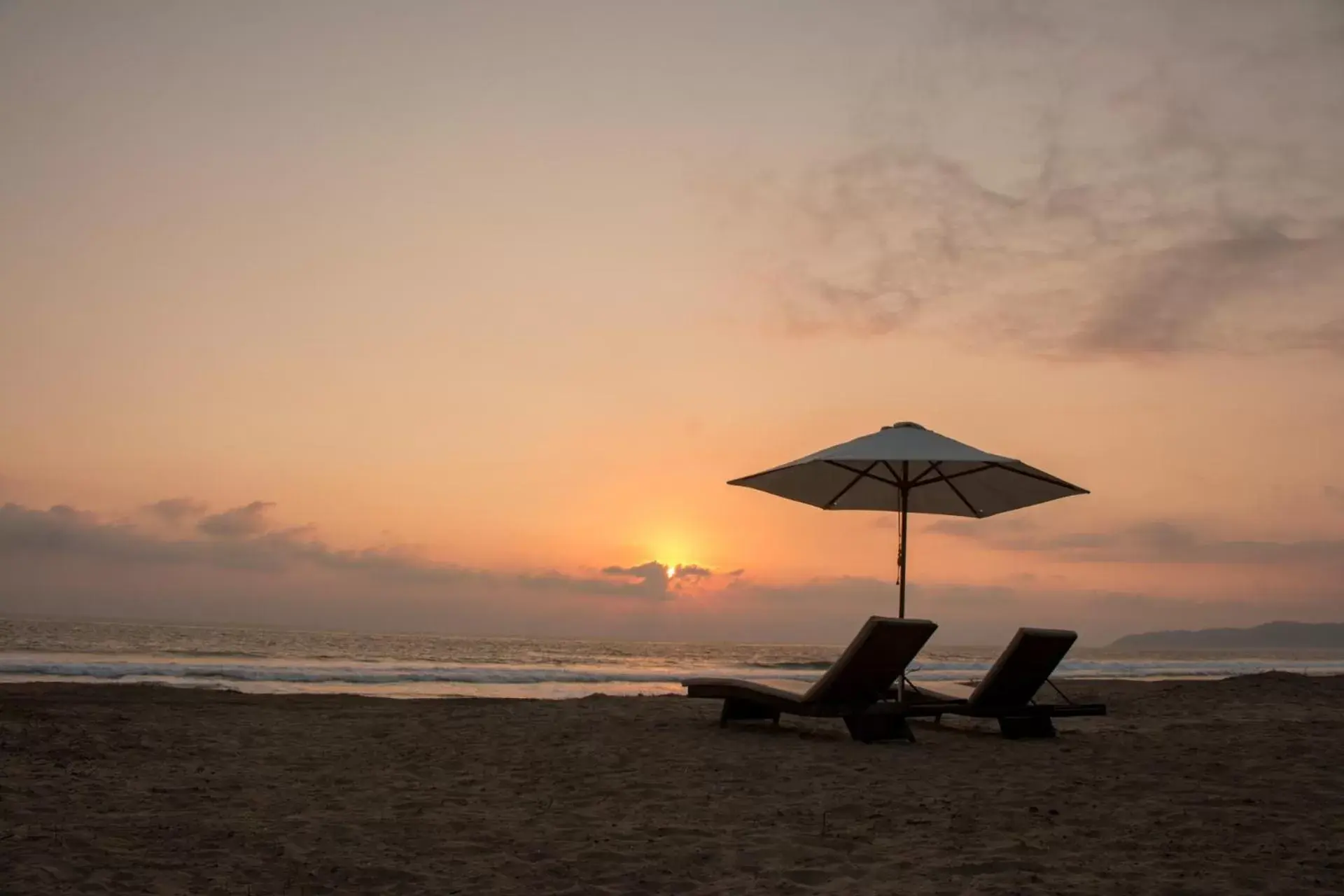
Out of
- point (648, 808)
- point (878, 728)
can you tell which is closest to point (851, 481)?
point (878, 728)

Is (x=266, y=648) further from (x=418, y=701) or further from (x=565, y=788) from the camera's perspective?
(x=565, y=788)

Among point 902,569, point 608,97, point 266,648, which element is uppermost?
point 608,97

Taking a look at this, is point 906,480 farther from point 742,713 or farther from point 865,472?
point 742,713

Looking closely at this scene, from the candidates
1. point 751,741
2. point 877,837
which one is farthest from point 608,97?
point 877,837

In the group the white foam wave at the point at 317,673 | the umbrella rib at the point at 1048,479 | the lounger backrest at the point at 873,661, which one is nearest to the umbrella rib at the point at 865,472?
the umbrella rib at the point at 1048,479

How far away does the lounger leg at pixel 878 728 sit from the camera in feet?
28.2

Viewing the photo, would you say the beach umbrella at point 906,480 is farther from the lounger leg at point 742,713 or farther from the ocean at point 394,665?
the ocean at point 394,665

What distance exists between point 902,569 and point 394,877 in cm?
626

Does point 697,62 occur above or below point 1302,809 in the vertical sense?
above

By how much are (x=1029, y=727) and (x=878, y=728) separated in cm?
174

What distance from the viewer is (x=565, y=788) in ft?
22.0

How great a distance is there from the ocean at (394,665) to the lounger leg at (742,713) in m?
9.35

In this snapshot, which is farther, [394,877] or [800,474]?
[800,474]

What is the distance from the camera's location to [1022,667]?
8.99 metres
